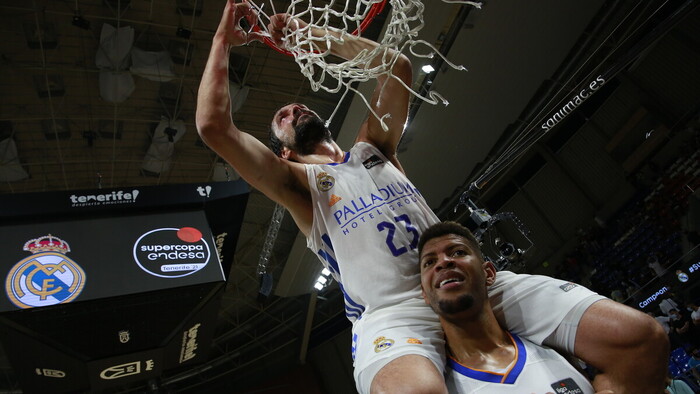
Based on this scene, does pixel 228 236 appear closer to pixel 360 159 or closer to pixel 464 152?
pixel 360 159

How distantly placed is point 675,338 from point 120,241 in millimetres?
7139

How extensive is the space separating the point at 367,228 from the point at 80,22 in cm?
854

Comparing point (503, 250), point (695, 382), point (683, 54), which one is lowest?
point (695, 382)

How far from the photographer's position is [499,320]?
1955mm

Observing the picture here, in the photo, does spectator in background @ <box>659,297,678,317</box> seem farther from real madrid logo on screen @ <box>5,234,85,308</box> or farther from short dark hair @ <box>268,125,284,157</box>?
real madrid logo on screen @ <box>5,234,85,308</box>

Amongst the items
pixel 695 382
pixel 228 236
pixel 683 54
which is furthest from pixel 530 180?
pixel 228 236

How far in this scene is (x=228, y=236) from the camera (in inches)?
233

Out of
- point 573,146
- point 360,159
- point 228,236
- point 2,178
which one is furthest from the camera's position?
point 573,146

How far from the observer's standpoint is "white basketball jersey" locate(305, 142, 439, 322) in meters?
1.95

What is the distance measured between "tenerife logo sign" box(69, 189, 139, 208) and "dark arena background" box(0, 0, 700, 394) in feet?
0.07

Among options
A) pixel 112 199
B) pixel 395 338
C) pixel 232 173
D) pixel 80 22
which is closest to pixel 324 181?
pixel 395 338

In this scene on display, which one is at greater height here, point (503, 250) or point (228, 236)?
point (228, 236)

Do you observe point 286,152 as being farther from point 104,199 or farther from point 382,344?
point 104,199

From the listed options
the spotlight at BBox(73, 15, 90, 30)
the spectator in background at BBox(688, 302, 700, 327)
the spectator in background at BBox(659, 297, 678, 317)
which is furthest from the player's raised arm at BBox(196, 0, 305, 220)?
the spotlight at BBox(73, 15, 90, 30)
